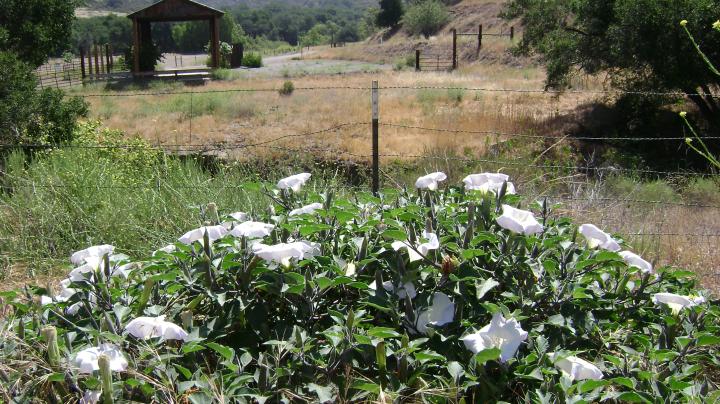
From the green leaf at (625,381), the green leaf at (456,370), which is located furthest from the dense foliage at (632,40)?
the green leaf at (456,370)

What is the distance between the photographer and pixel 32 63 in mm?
9141

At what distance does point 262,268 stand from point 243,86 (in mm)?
22810

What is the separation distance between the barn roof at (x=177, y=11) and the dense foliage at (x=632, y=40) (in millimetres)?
14694

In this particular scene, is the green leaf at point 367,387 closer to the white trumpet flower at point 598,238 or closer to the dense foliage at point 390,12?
the white trumpet flower at point 598,238

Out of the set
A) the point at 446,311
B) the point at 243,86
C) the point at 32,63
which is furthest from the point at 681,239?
the point at 243,86

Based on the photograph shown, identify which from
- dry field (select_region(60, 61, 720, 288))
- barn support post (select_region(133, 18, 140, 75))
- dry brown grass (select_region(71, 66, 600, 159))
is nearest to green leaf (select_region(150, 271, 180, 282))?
dry field (select_region(60, 61, 720, 288))

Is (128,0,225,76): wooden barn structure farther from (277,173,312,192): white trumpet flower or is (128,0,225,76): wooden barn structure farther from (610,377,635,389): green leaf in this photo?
(610,377,635,389): green leaf

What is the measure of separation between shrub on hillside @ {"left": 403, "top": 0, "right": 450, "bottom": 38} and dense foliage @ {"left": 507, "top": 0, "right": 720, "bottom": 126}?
123ft

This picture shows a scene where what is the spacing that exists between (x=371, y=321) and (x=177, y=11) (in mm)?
27457

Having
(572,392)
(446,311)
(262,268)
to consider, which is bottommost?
(572,392)

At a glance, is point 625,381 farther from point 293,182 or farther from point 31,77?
point 31,77

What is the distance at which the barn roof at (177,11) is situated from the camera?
27.1 meters

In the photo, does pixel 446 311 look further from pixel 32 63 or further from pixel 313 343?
pixel 32 63

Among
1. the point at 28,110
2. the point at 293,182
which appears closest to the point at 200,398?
the point at 293,182
